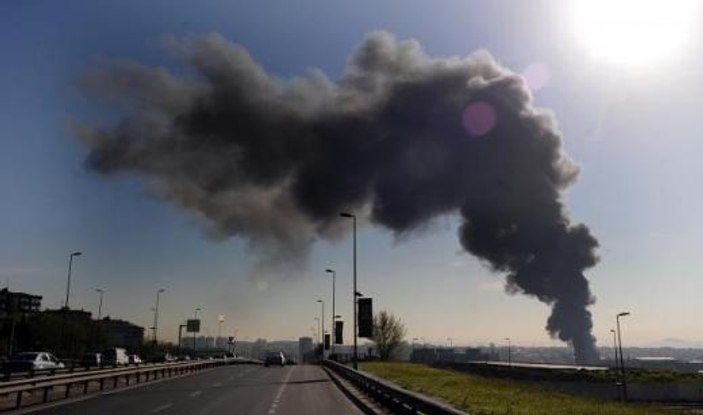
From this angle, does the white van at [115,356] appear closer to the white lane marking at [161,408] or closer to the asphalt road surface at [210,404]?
the asphalt road surface at [210,404]

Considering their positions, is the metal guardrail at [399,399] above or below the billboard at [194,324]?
below

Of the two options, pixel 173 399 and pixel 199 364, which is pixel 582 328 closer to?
pixel 199 364

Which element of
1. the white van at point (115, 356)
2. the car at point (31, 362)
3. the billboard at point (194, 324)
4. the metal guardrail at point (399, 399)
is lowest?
the metal guardrail at point (399, 399)

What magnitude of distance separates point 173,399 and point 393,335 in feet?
331

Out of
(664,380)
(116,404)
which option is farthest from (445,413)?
(664,380)

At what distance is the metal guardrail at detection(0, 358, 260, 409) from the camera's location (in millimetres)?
21562

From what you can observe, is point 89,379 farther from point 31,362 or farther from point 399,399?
point 399,399

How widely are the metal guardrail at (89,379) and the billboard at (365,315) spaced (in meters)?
13.3

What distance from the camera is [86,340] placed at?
11619 cm

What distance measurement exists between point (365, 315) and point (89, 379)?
19.5 m

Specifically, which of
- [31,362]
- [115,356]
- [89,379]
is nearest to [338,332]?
[115,356]

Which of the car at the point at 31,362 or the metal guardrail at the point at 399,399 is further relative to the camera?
the car at the point at 31,362

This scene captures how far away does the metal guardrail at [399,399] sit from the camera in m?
13.5

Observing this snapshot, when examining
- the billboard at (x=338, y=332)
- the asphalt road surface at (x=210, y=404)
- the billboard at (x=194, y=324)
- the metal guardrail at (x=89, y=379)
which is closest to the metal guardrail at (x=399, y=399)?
the asphalt road surface at (x=210, y=404)
